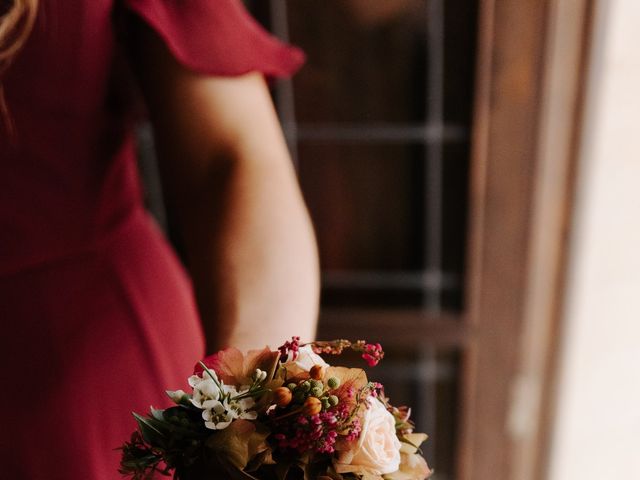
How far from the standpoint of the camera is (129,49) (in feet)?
2.42

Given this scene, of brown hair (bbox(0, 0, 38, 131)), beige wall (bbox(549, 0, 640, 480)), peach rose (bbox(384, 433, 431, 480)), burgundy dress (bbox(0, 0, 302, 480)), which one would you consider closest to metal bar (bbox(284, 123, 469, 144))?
beige wall (bbox(549, 0, 640, 480))

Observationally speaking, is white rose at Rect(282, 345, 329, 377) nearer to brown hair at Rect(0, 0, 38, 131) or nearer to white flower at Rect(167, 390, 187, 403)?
white flower at Rect(167, 390, 187, 403)

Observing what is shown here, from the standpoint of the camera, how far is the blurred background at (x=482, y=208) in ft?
4.60

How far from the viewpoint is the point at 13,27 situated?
62cm

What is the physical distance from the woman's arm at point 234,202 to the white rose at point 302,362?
0.36 feet

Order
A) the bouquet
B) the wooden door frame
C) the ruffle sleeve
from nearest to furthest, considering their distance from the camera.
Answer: the bouquet, the ruffle sleeve, the wooden door frame

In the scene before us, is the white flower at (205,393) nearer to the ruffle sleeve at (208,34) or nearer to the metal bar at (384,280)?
the ruffle sleeve at (208,34)

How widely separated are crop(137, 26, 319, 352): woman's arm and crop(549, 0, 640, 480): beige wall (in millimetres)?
1112

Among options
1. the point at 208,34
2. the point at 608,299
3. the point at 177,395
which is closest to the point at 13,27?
the point at 208,34

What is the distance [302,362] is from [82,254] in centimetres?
41

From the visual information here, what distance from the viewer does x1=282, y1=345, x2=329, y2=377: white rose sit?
0.39 m

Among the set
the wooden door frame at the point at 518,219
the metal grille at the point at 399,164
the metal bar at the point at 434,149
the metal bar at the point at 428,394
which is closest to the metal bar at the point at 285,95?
the metal grille at the point at 399,164

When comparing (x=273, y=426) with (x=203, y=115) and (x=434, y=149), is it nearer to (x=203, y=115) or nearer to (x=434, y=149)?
(x=203, y=115)

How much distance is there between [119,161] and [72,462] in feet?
1.14
